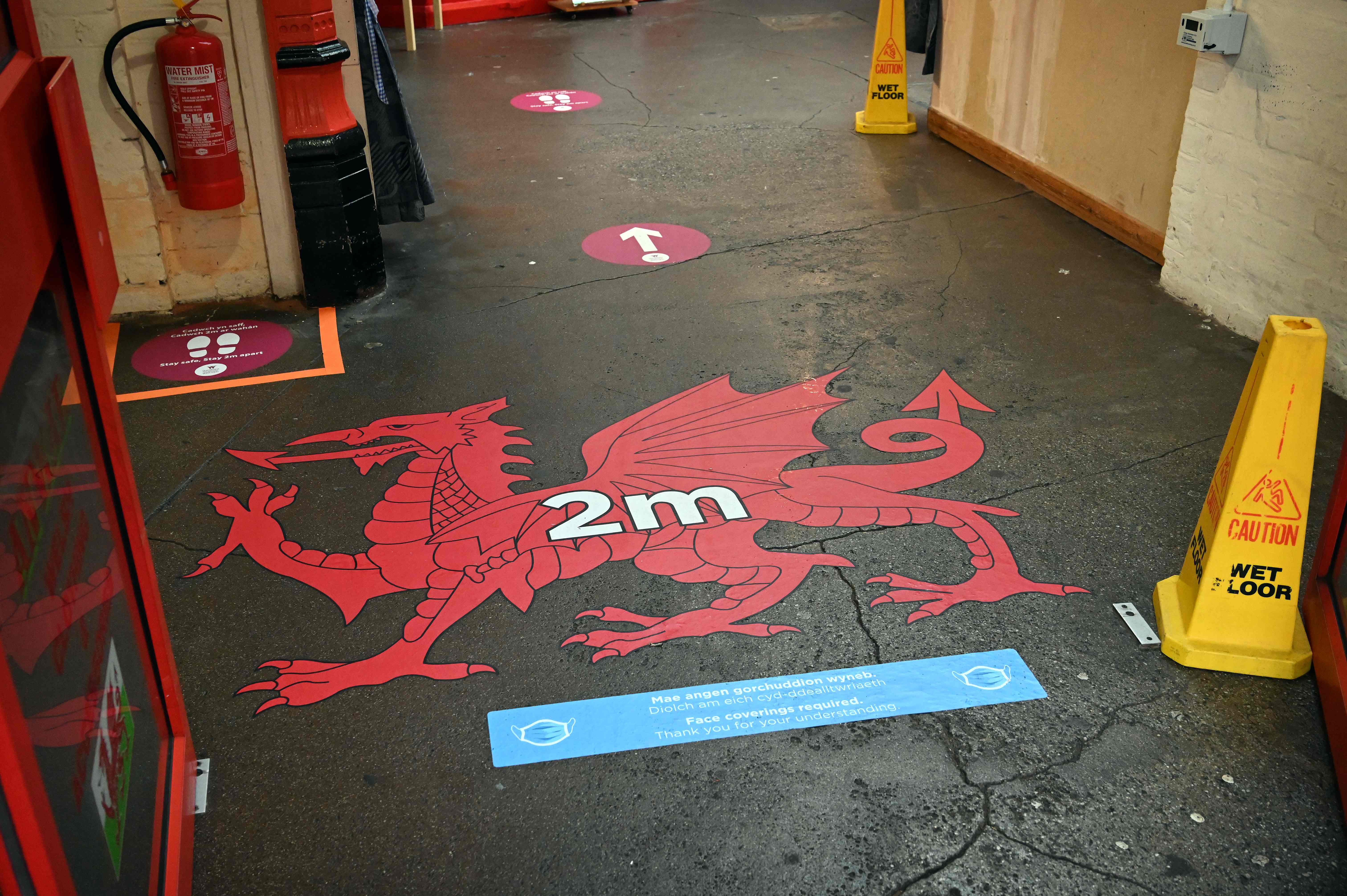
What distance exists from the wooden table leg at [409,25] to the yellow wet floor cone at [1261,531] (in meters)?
10.4

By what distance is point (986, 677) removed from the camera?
331 cm

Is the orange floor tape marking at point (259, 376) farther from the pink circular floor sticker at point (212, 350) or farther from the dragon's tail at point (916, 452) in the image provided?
the dragon's tail at point (916, 452)

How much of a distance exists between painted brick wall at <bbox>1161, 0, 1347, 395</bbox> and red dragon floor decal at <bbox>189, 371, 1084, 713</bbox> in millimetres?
1673

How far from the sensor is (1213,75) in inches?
214

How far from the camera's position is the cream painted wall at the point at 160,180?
16.3ft

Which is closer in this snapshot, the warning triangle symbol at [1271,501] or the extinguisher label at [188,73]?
the warning triangle symbol at [1271,501]

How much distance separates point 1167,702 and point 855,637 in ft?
3.03

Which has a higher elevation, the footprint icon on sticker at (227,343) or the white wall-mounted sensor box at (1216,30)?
the white wall-mounted sensor box at (1216,30)

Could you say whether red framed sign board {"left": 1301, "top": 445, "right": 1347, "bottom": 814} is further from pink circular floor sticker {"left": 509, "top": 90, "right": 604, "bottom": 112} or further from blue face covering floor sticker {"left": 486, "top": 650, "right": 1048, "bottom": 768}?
pink circular floor sticker {"left": 509, "top": 90, "right": 604, "bottom": 112}

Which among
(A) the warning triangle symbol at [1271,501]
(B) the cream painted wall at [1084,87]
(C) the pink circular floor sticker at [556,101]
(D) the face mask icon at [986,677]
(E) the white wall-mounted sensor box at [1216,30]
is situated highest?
(E) the white wall-mounted sensor box at [1216,30]

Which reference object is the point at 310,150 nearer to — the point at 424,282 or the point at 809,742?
the point at 424,282

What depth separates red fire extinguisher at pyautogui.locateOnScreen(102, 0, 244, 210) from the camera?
4.97 metres

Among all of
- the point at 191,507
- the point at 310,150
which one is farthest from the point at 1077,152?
the point at 191,507

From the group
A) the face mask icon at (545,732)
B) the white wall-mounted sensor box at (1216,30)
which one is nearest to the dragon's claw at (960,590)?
the face mask icon at (545,732)
